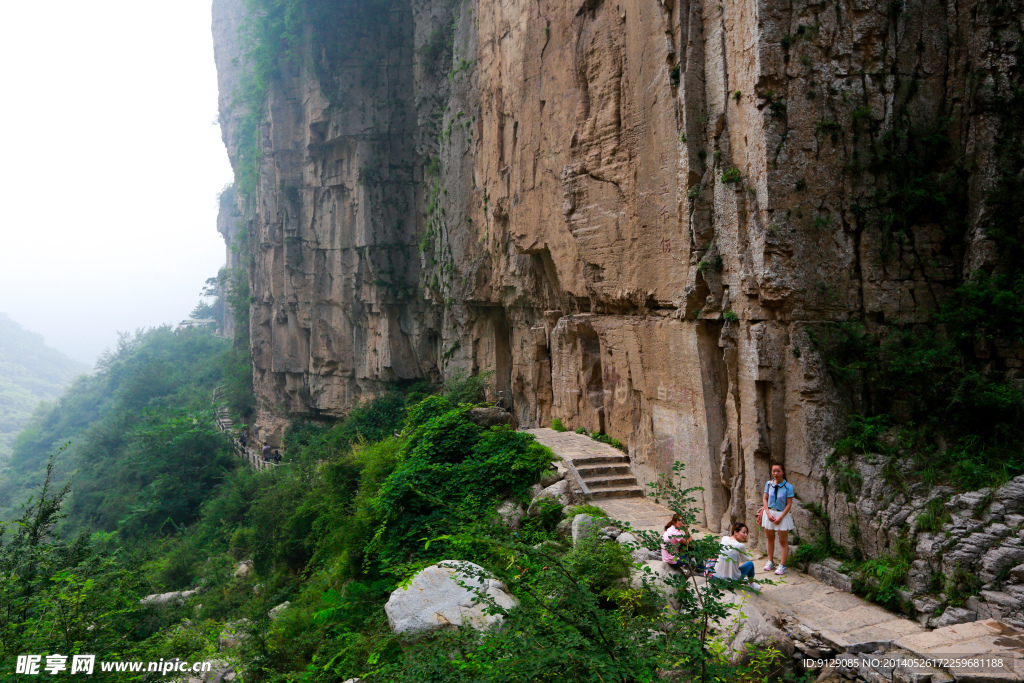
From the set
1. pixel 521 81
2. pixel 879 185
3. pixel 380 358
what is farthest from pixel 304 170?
pixel 879 185

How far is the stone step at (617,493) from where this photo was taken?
10258 mm

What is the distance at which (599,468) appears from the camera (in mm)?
10844

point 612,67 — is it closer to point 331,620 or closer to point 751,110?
point 751,110

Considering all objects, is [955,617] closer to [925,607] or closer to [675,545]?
[925,607]

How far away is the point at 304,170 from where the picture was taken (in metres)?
27.6

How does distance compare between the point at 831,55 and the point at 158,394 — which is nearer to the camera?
the point at 831,55

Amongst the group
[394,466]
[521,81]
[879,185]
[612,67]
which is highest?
[521,81]

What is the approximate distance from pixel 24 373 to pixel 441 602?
350 ft

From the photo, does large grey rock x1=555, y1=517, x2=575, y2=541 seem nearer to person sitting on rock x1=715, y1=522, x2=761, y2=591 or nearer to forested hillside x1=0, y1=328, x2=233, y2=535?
person sitting on rock x1=715, y1=522, x2=761, y2=591

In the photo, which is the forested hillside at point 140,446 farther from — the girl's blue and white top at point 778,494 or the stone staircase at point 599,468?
the girl's blue and white top at point 778,494

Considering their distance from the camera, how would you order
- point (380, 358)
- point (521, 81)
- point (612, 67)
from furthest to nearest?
point (380, 358) < point (521, 81) < point (612, 67)

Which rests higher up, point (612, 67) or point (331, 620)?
point (612, 67)

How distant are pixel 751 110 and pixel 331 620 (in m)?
9.50

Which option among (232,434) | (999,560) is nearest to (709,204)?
(999,560)
